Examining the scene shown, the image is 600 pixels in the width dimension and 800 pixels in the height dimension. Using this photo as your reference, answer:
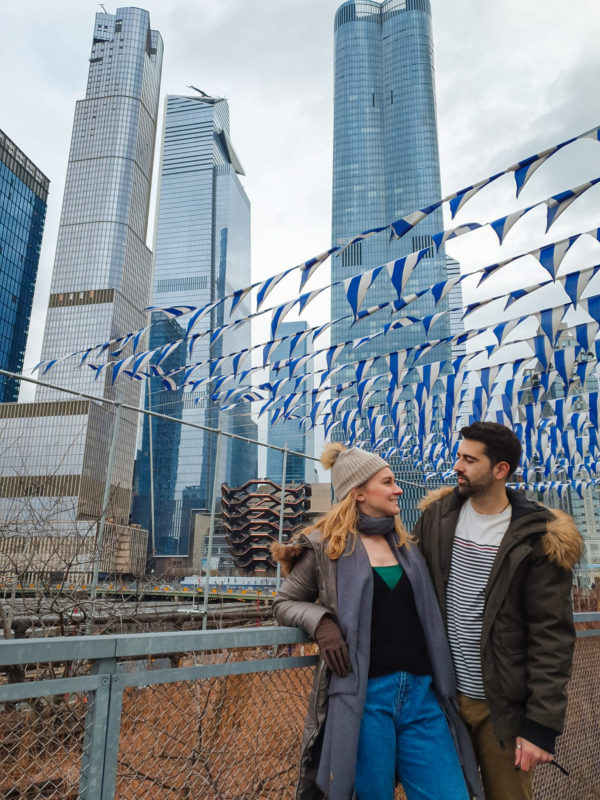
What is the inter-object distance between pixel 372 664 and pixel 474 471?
0.86 m

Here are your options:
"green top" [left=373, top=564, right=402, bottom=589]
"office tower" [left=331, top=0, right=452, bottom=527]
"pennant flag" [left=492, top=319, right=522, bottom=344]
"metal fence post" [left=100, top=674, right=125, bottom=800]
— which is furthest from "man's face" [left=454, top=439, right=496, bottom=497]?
"office tower" [left=331, top=0, right=452, bottom=527]

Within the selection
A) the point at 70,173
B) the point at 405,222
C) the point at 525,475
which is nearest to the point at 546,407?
the point at 525,475

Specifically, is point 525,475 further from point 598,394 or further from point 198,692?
point 198,692

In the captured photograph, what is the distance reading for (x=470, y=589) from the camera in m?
2.20

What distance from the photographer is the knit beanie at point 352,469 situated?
2283mm

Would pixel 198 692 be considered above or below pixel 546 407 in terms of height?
below

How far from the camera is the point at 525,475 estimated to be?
17.4m

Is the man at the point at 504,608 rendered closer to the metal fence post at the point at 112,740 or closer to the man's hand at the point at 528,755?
the man's hand at the point at 528,755

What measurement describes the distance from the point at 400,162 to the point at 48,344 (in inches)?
3471

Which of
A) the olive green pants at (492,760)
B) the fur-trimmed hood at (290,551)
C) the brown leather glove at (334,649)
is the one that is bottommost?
the olive green pants at (492,760)

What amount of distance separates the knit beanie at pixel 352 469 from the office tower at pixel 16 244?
109 m

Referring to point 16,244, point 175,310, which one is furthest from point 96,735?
point 16,244

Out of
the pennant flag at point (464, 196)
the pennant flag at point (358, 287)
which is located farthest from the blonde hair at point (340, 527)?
the pennant flag at point (358, 287)

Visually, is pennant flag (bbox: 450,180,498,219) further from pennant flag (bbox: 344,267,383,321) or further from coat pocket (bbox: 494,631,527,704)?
coat pocket (bbox: 494,631,527,704)
